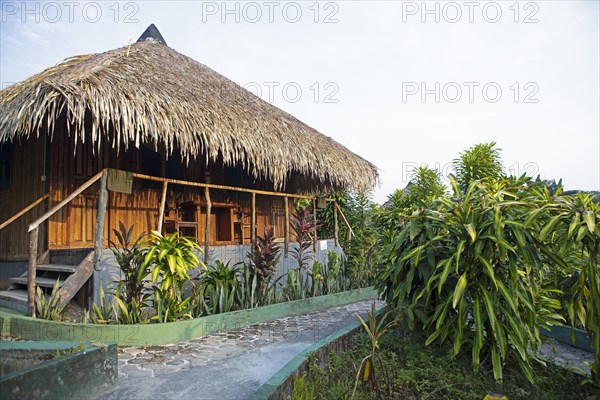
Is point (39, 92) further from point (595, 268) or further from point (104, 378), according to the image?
point (595, 268)

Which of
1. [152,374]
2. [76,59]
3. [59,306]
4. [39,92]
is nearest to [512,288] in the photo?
[152,374]

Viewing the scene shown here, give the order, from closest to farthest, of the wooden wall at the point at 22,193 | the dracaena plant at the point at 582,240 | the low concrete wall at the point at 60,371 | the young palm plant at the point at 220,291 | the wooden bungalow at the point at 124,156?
the low concrete wall at the point at 60,371 < the dracaena plant at the point at 582,240 < the wooden bungalow at the point at 124,156 < the young palm plant at the point at 220,291 < the wooden wall at the point at 22,193

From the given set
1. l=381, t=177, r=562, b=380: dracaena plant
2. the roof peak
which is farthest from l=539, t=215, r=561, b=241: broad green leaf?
the roof peak

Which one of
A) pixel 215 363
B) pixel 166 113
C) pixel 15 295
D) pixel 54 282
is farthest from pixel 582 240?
pixel 15 295

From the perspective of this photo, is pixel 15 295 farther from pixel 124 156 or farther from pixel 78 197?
pixel 124 156

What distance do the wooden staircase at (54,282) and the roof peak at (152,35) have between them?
5.86 metres

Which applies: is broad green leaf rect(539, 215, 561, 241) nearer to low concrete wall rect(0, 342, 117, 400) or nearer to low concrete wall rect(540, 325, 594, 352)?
low concrete wall rect(540, 325, 594, 352)

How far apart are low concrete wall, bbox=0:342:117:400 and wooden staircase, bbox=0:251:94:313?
1.53 m

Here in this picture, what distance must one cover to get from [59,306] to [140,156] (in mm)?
3407

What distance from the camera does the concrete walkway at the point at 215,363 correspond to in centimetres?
300

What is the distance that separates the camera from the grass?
3.01 meters

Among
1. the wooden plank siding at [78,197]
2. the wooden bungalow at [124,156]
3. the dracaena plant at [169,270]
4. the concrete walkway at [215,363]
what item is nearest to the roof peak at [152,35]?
the wooden bungalow at [124,156]

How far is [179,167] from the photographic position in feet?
26.3

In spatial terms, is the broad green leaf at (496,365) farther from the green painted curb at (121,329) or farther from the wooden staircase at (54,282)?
the wooden staircase at (54,282)
